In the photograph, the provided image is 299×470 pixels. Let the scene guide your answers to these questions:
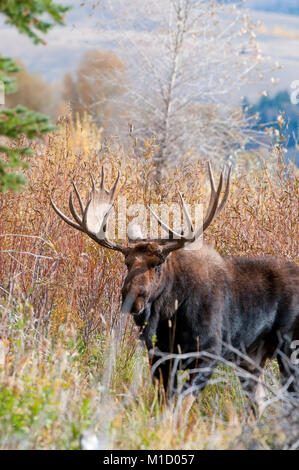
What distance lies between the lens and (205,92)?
13586 mm

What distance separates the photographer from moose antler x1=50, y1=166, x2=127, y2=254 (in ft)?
14.3

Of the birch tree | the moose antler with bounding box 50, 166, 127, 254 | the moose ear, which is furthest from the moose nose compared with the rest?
the birch tree

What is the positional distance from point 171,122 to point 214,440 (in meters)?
11.5

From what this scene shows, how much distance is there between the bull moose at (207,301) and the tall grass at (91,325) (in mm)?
284

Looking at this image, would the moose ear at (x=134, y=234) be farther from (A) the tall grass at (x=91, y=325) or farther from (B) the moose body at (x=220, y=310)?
(A) the tall grass at (x=91, y=325)

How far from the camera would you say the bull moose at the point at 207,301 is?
158 inches

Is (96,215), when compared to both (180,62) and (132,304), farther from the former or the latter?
(180,62)

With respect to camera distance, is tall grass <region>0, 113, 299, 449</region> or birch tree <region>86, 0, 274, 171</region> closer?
tall grass <region>0, 113, 299, 449</region>

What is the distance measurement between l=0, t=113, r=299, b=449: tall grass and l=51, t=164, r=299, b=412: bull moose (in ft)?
0.93

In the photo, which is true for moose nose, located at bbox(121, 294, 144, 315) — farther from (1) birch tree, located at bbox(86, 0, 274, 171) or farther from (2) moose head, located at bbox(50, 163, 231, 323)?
(1) birch tree, located at bbox(86, 0, 274, 171)

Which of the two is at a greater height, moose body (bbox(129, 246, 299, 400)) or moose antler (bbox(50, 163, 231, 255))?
moose antler (bbox(50, 163, 231, 255))

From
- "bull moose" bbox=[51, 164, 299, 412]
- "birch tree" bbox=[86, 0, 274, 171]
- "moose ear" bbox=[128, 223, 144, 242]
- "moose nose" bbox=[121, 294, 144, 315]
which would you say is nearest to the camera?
"moose nose" bbox=[121, 294, 144, 315]

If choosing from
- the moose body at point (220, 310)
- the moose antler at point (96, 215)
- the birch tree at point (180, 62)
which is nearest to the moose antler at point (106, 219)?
the moose antler at point (96, 215)
